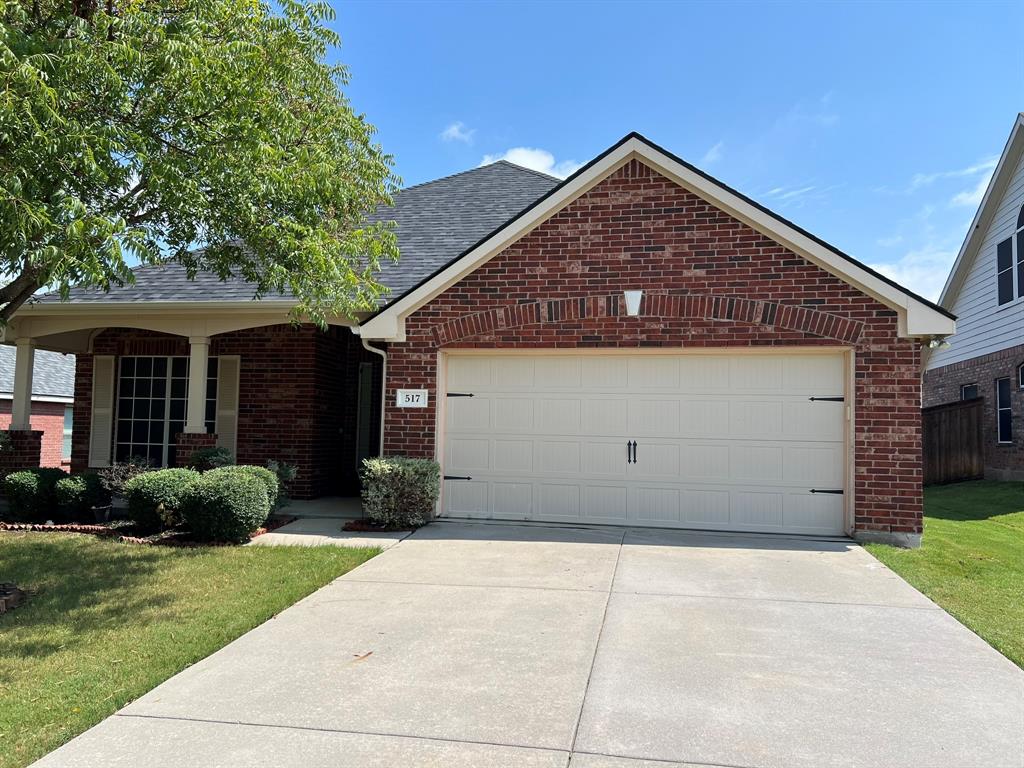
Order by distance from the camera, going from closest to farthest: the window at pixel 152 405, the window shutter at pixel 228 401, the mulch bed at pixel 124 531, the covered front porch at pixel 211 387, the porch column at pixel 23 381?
the mulch bed at pixel 124 531
the covered front porch at pixel 211 387
the porch column at pixel 23 381
the window shutter at pixel 228 401
the window at pixel 152 405

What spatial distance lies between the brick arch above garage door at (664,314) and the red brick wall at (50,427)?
17.9m

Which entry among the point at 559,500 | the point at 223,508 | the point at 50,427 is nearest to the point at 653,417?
the point at 559,500

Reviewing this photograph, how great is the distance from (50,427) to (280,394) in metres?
15.3

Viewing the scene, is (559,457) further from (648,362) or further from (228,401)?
(228,401)

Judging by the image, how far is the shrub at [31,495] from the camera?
31.5 ft

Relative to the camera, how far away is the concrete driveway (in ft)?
11.7

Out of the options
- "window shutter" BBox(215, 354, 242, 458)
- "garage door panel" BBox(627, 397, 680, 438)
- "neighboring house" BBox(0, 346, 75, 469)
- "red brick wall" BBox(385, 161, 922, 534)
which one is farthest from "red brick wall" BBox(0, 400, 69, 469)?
"garage door panel" BBox(627, 397, 680, 438)

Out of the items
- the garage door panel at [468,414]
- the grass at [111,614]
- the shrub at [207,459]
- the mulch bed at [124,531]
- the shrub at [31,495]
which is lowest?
the grass at [111,614]

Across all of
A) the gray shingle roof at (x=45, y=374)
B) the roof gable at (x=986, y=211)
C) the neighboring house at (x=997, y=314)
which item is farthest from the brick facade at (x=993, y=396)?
the gray shingle roof at (x=45, y=374)

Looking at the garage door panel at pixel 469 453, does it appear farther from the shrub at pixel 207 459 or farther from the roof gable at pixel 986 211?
the roof gable at pixel 986 211

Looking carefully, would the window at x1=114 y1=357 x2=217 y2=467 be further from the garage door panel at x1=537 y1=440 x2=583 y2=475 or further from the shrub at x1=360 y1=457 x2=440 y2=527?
the garage door panel at x1=537 y1=440 x2=583 y2=475

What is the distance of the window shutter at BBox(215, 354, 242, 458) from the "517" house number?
3.84m

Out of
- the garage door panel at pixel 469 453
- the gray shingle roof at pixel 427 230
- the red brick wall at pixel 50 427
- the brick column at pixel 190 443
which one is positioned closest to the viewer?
the garage door panel at pixel 469 453

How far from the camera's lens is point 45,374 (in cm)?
2291
